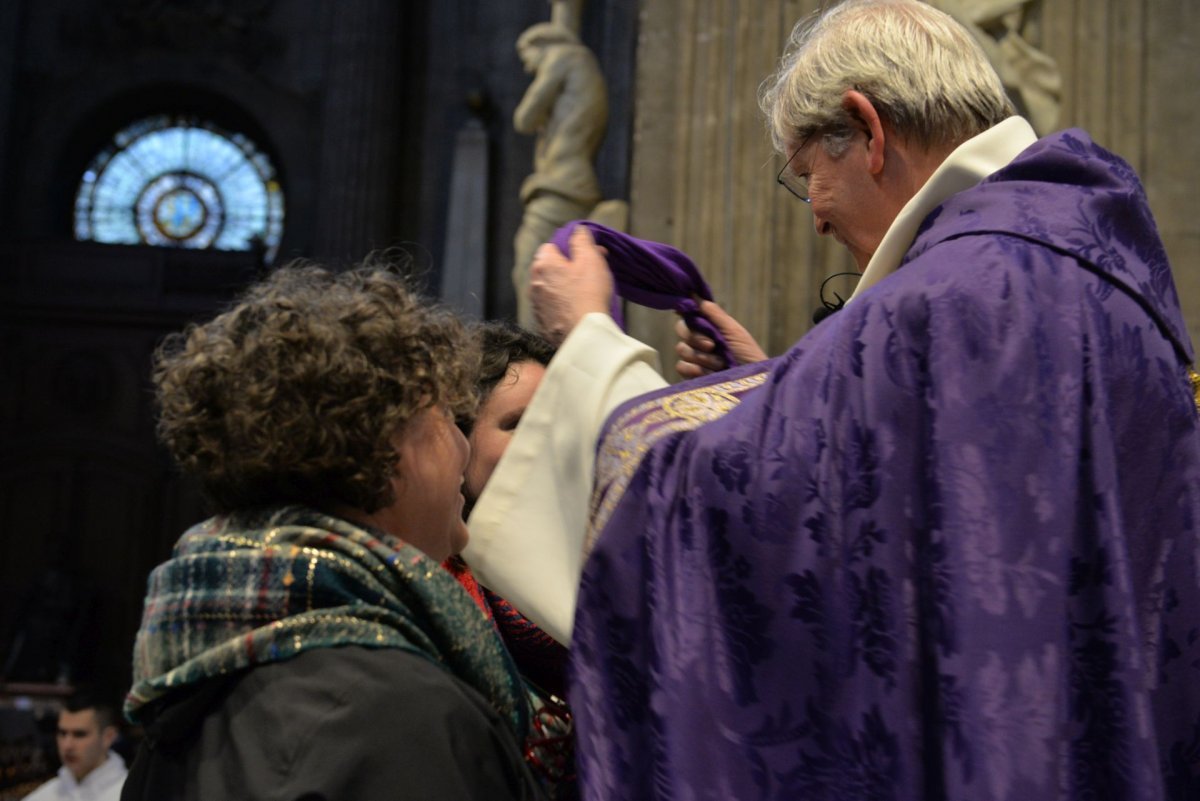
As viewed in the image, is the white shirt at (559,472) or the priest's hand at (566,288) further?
the priest's hand at (566,288)

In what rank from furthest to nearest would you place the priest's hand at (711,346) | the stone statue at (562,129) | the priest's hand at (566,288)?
1. the stone statue at (562,129)
2. the priest's hand at (711,346)
3. the priest's hand at (566,288)

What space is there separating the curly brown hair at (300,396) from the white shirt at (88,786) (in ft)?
14.3

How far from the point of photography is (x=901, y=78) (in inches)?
65.3

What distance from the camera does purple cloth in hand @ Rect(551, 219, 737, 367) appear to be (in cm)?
205

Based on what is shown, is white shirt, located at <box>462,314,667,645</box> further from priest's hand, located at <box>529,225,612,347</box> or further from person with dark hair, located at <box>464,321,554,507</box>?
person with dark hair, located at <box>464,321,554,507</box>

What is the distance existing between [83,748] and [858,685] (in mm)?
4777

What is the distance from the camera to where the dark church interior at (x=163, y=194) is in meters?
14.4

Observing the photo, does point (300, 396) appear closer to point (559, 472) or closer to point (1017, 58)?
point (559, 472)

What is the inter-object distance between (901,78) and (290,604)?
2.72 ft

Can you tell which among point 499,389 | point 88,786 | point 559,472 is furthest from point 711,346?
point 88,786

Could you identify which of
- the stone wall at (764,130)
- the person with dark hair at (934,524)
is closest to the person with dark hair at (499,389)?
the person with dark hair at (934,524)

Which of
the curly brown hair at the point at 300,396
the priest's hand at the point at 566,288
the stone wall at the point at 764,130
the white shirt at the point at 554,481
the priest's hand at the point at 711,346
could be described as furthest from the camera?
the stone wall at the point at 764,130

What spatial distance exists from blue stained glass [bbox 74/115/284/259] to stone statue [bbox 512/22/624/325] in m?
10.6

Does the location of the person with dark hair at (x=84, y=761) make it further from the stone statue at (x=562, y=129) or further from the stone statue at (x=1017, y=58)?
the stone statue at (x=1017, y=58)
